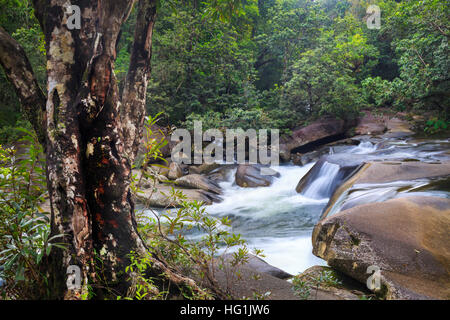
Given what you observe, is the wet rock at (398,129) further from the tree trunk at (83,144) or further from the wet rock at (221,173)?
the tree trunk at (83,144)

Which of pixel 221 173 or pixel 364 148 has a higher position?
pixel 364 148

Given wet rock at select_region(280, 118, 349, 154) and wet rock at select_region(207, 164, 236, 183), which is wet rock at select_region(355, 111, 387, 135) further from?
wet rock at select_region(207, 164, 236, 183)

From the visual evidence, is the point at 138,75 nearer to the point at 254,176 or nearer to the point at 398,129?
the point at 254,176

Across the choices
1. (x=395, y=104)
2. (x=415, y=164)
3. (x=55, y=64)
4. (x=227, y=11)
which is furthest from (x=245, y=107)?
(x=55, y=64)

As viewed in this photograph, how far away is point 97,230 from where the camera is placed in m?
2.28

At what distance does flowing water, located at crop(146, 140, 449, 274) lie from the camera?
→ 17.5ft

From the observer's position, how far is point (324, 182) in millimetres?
7977

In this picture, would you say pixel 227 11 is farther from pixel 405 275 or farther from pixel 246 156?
pixel 246 156

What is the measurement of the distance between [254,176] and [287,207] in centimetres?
277

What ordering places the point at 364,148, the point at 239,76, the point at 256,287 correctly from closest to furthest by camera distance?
the point at 256,287 < the point at 364,148 < the point at 239,76

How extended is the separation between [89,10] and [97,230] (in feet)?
5.64

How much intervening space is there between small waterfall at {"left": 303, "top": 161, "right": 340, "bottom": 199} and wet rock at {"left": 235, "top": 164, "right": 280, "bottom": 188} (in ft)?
6.97

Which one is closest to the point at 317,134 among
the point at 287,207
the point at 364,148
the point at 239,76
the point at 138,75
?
the point at 364,148

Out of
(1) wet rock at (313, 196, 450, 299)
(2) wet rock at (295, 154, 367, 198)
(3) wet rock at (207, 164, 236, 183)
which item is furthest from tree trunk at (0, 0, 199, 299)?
(3) wet rock at (207, 164, 236, 183)
